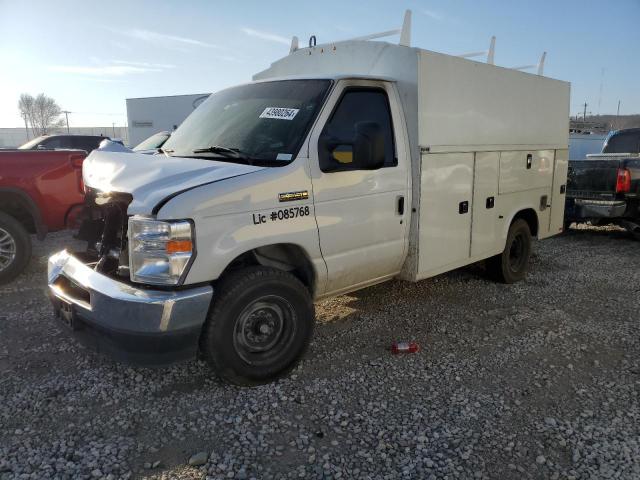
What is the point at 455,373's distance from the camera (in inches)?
148

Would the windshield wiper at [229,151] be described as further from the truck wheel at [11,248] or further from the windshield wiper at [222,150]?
the truck wheel at [11,248]

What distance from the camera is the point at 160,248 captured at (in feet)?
9.76

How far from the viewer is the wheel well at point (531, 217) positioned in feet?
20.0

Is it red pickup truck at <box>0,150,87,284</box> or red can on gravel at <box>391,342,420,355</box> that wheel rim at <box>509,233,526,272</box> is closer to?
red can on gravel at <box>391,342,420,355</box>

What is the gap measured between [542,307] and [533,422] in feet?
7.80

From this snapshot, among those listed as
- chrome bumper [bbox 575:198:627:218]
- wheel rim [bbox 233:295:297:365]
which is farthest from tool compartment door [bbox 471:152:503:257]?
chrome bumper [bbox 575:198:627:218]

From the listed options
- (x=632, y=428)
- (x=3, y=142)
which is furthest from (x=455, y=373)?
(x=3, y=142)

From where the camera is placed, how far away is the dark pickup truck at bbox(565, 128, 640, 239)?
26.1 ft

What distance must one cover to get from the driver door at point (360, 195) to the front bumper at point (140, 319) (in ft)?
3.63

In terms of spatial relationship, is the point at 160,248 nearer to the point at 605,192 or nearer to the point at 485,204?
the point at 485,204

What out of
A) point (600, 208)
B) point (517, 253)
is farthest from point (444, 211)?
point (600, 208)

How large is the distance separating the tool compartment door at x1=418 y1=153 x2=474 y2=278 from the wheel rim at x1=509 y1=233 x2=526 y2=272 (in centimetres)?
134

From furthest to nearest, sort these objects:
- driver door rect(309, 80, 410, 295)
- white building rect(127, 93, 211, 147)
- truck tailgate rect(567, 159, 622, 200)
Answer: white building rect(127, 93, 211, 147) < truck tailgate rect(567, 159, 622, 200) < driver door rect(309, 80, 410, 295)

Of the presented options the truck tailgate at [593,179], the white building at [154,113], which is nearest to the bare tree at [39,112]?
the white building at [154,113]
